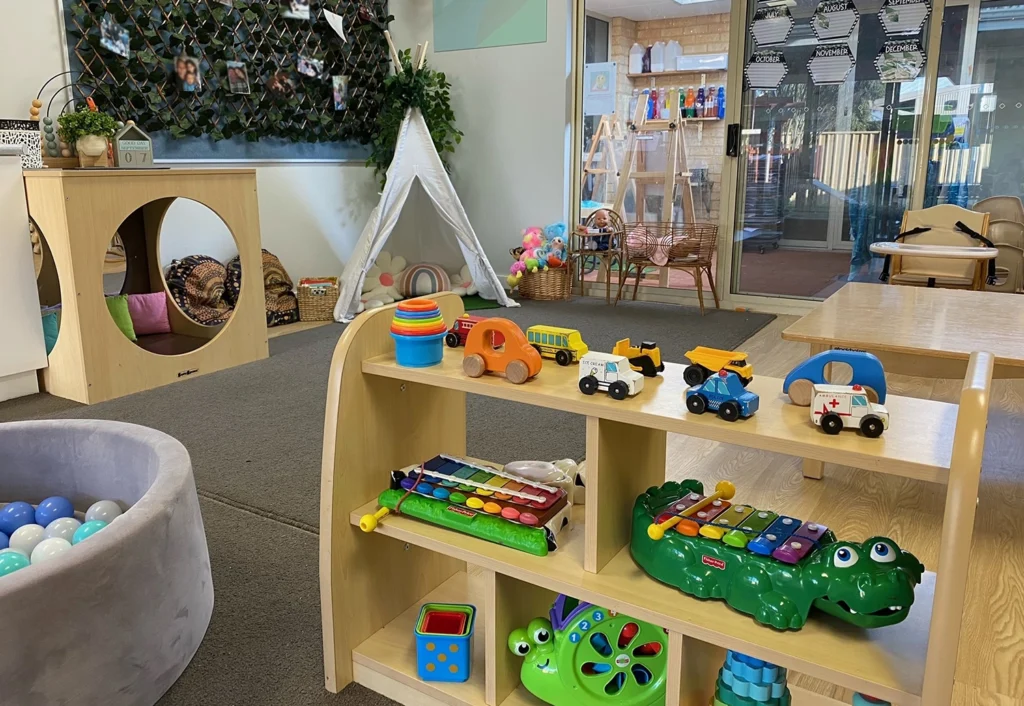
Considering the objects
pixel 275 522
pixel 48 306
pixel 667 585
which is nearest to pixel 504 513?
pixel 667 585

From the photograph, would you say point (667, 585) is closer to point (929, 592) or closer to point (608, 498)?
point (608, 498)

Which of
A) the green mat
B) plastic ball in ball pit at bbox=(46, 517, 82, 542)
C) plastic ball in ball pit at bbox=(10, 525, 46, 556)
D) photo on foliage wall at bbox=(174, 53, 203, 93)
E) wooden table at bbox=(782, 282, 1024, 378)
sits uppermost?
photo on foliage wall at bbox=(174, 53, 203, 93)

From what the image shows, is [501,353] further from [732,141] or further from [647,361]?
[732,141]

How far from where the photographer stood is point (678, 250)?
186 inches

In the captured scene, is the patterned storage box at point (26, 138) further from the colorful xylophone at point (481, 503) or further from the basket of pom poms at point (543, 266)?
the basket of pom poms at point (543, 266)

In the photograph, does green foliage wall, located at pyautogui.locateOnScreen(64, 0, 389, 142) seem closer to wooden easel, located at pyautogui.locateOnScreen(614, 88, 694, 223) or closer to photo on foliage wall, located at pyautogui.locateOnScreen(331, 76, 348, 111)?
photo on foliage wall, located at pyautogui.locateOnScreen(331, 76, 348, 111)

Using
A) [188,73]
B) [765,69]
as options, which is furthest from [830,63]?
[188,73]

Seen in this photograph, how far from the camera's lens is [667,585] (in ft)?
3.91

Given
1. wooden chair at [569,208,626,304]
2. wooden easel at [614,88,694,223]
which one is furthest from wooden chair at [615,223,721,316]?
wooden easel at [614,88,694,223]

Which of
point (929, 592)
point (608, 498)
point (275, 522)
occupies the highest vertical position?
point (608, 498)

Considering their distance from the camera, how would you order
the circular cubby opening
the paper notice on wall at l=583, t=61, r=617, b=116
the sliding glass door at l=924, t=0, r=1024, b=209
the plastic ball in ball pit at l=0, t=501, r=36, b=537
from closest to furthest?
the plastic ball in ball pit at l=0, t=501, r=36, b=537
the circular cubby opening
the sliding glass door at l=924, t=0, r=1024, b=209
the paper notice on wall at l=583, t=61, r=617, b=116

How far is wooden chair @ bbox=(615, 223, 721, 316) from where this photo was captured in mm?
4734

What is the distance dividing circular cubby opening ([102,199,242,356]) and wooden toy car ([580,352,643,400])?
2733 millimetres

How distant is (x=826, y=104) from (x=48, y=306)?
4.23 metres
